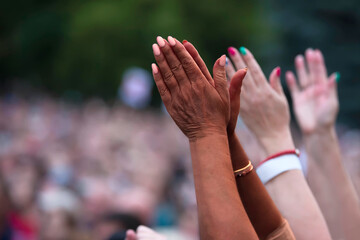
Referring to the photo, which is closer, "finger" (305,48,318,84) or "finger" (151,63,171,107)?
"finger" (151,63,171,107)

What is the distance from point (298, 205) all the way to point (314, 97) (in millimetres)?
1042

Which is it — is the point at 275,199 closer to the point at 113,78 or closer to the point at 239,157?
the point at 239,157

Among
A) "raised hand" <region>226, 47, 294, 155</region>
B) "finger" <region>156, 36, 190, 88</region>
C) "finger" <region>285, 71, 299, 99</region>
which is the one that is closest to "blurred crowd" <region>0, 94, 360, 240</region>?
"finger" <region>285, 71, 299, 99</region>

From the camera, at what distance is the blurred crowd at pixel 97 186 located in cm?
465

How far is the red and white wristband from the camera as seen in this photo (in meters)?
2.61

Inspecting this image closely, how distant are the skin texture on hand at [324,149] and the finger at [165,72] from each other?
1.56 m

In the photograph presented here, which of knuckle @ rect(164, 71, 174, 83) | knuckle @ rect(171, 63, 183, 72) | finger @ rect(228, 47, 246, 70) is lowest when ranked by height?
knuckle @ rect(164, 71, 174, 83)

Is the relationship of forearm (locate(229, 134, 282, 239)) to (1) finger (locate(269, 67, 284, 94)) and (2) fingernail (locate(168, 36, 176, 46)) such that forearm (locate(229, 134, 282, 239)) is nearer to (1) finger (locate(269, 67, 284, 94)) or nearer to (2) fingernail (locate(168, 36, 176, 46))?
(2) fingernail (locate(168, 36, 176, 46))

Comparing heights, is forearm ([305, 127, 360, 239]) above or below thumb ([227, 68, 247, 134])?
below

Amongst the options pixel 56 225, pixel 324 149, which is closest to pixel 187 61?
pixel 324 149

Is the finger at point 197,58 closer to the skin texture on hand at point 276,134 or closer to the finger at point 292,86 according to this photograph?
the skin texture on hand at point 276,134

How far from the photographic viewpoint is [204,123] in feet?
6.38

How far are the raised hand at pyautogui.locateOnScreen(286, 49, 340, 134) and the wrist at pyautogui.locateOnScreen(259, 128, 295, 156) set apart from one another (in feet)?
1.98

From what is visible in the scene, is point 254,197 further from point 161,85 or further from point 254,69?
point 254,69
